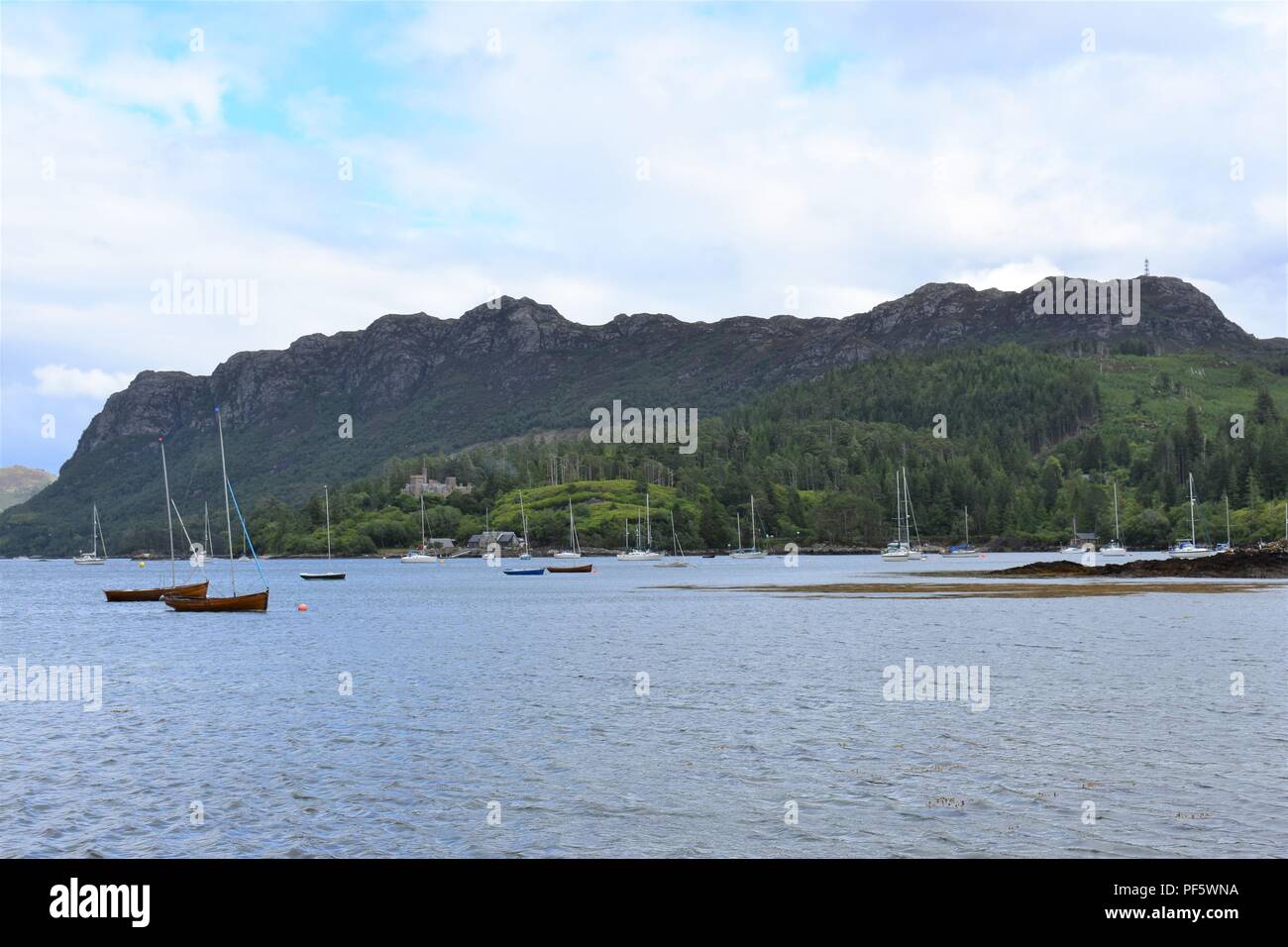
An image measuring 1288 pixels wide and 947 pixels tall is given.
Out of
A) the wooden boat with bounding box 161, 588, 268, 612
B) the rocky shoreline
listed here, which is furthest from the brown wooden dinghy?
the rocky shoreline

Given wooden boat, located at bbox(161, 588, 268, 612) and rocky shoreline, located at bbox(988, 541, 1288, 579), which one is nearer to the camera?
wooden boat, located at bbox(161, 588, 268, 612)

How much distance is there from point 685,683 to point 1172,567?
124m

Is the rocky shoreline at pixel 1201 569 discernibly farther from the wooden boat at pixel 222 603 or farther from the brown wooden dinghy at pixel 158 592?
the brown wooden dinghy at pixel 158 592

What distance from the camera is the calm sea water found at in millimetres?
25891

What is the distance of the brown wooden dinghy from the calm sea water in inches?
1524

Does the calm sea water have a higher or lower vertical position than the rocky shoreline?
higher

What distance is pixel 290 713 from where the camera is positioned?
154 feet

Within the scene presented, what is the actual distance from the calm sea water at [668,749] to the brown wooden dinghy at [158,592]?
38.7 metres

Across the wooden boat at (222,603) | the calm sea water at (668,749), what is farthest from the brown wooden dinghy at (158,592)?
the calm sea water at (668,749)

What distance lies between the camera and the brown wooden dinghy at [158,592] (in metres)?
117

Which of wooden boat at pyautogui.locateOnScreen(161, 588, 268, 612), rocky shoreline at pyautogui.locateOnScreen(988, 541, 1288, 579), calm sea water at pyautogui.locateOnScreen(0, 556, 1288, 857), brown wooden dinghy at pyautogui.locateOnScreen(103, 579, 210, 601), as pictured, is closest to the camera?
calm sea water at pyautogui.locateOnScreen(0, 556, 1288, 857)

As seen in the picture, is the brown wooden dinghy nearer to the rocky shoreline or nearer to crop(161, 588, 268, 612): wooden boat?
crop(161, 588, 268, 612): wooden boat

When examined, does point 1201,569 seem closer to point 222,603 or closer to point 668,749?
point 222,603
